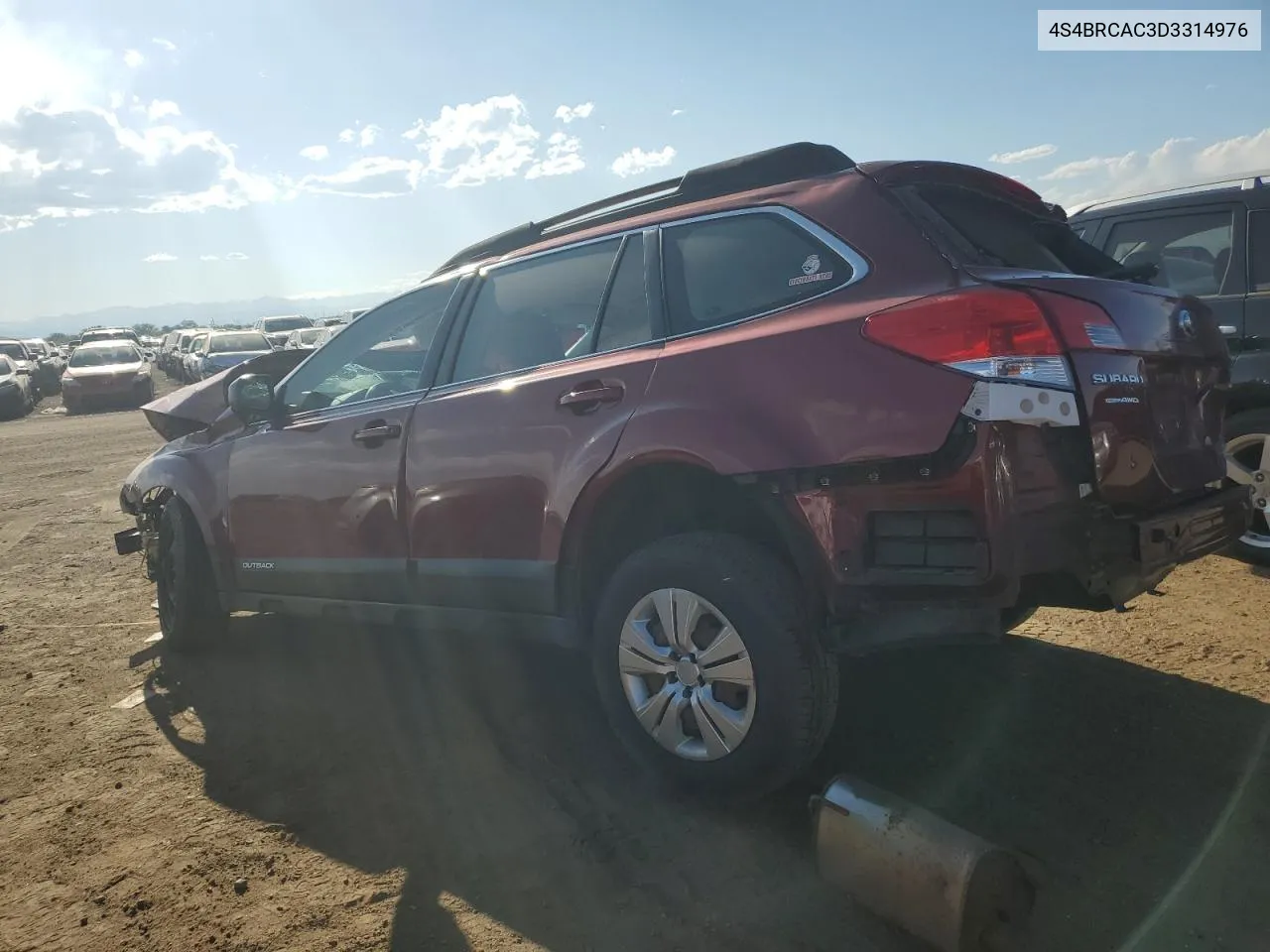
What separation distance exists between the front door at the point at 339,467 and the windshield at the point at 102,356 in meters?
21.2

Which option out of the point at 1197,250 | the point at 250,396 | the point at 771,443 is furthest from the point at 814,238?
the point at 1197,250

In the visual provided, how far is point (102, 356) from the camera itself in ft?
74.9

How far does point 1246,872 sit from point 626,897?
1.67 metres

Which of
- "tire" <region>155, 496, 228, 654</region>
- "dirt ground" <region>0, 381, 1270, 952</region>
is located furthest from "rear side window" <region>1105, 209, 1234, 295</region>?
"tire" <region>155, 496, 228, 654</region>

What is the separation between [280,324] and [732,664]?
103 ft

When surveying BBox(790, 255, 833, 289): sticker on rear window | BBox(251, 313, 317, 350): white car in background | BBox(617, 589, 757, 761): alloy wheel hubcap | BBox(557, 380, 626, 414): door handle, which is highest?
BBox(251, 313, 317, 350): white car in background

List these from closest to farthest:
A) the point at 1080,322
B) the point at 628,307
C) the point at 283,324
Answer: the point at 1080,322 < the point at 628,307 < the point at 283,324

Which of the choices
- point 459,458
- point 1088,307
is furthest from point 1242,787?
point 459,458

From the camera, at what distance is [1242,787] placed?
2.90 metres

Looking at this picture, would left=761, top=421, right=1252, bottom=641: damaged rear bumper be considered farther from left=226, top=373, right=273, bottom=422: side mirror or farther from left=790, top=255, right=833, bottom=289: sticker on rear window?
left=226, top=373, right=273, bottom=422: side mirror

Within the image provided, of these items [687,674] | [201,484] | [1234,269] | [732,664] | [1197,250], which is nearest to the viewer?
[732,664]

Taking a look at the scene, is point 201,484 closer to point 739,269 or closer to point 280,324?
point 739,269

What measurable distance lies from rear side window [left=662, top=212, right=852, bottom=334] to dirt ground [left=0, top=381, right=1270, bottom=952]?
1.60m

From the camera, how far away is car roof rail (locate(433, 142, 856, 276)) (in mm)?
3080
